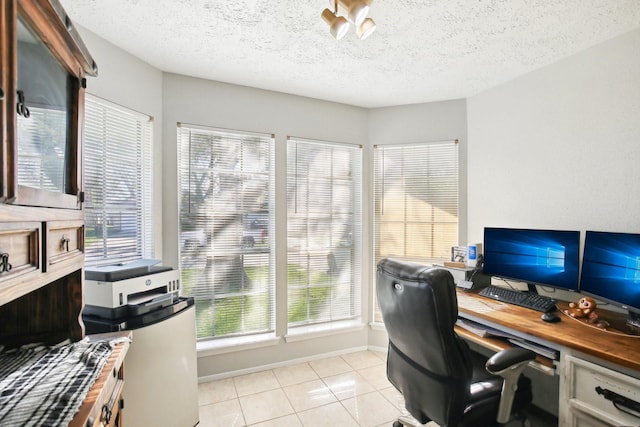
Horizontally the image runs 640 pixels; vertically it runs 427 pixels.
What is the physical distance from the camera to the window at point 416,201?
2949 mm

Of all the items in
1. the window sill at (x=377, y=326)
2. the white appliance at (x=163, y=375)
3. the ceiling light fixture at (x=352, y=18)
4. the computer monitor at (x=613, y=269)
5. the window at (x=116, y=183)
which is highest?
the ceiling light fixture at (x=352, y=18)

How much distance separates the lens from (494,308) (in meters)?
1.94

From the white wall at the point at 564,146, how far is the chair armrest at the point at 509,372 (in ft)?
3.71

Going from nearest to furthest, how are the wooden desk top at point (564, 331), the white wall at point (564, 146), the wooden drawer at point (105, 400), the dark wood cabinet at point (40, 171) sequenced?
the dark wood cabinet at point (40, 171), the wooden drawer at point (105, 400), the wooden desk top at point (564, 331), the white wall at point (564, 146)

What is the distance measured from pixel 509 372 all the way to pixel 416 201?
1.84 metres

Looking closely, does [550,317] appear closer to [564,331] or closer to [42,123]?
[564,331]

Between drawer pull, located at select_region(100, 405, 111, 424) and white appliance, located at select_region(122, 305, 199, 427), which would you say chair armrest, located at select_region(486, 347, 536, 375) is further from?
white appliance, located at select_region(122, 305, 199, 427)

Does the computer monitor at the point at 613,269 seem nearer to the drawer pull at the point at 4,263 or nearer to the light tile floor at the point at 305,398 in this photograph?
the light tile floor at the point at 305,398

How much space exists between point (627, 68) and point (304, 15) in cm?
199

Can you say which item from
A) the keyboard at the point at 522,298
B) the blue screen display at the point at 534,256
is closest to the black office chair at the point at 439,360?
the keyboard at the point at 522,298

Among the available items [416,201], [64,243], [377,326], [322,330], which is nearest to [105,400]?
[64,243]

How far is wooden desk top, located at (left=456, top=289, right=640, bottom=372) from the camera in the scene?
1.28 meters

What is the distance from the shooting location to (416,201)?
302cm

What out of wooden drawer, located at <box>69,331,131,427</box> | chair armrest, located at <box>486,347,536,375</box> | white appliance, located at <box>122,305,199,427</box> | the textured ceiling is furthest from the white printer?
chair armrest, located at <box>486,347,536,375</box>
